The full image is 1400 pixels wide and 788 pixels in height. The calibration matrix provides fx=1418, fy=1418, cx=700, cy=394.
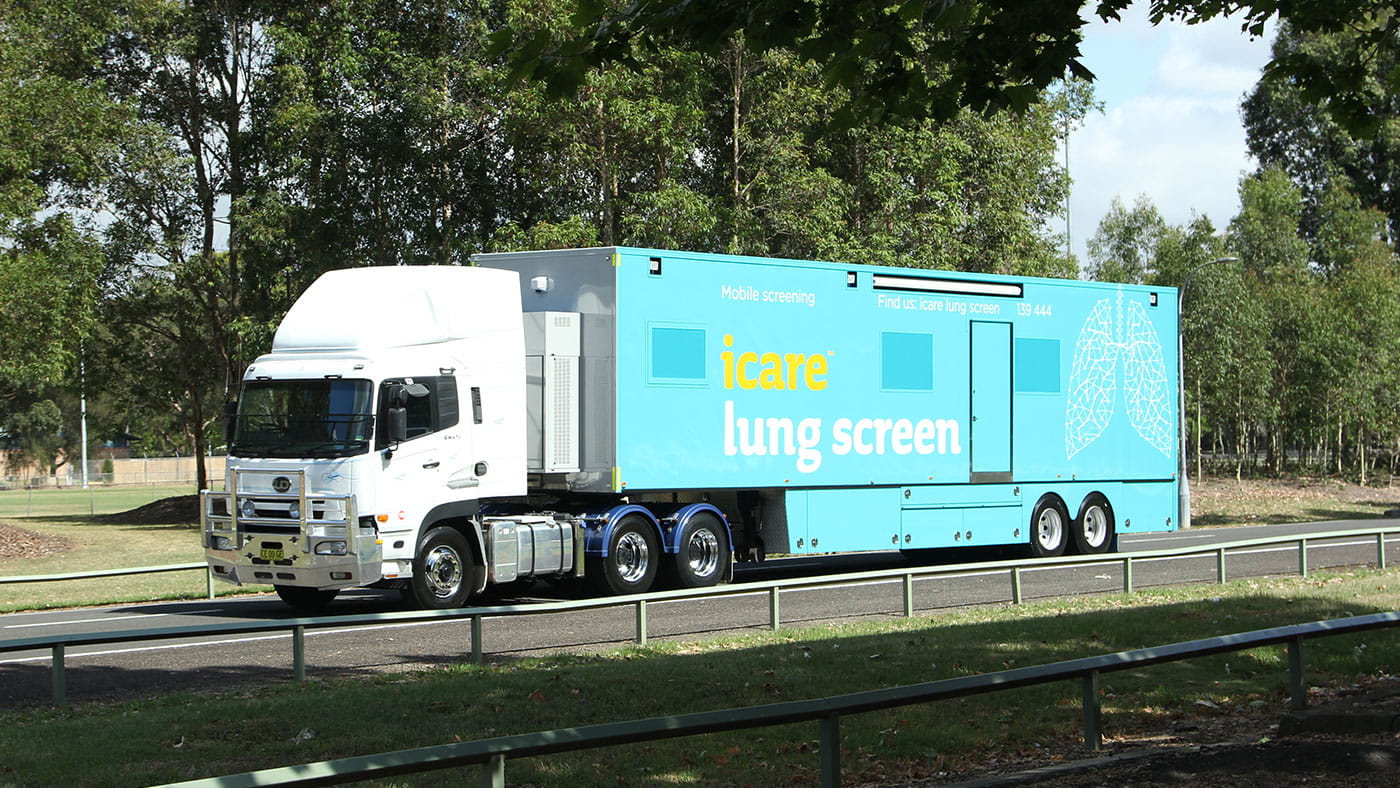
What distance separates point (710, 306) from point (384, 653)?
726cm

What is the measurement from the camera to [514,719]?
29.2ft

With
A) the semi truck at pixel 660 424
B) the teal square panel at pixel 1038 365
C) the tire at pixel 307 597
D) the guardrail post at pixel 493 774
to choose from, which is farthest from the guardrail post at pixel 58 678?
the teal square panel at pixel 1038 365

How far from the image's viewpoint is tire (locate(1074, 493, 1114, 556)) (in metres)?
22.9

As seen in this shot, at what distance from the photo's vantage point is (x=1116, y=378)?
23672 mm

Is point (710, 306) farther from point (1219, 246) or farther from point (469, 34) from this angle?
point (1219, 246)

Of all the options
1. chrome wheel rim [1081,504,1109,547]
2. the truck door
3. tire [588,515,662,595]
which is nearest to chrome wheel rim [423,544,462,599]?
the truck door

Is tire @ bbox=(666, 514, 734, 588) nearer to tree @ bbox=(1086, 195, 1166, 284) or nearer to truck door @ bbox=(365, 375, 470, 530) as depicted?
truck door @ bbox=(365, 375, 470, 530)

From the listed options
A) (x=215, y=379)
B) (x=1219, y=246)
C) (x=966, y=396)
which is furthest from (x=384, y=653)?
(x=1219, y=246)

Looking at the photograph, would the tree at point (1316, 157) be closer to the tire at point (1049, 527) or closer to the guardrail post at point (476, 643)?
the tire at point (1049, 527)

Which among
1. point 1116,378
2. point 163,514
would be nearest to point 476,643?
point 1116,378

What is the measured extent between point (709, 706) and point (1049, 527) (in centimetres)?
1429

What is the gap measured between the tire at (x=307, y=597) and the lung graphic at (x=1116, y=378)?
11.9 metres

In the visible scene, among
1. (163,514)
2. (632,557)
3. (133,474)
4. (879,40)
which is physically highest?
(879,40)

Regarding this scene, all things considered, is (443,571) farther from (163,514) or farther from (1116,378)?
(163,514)
